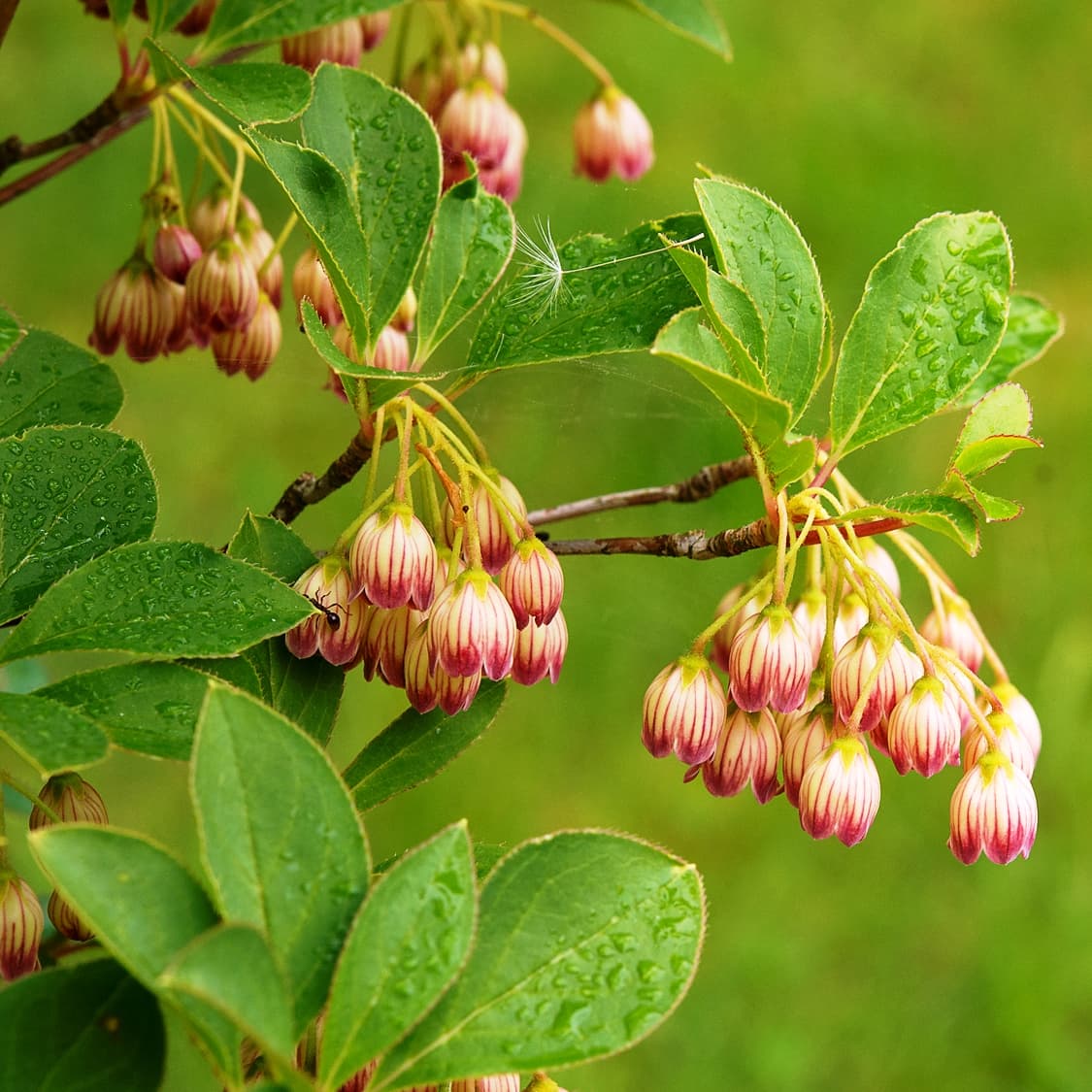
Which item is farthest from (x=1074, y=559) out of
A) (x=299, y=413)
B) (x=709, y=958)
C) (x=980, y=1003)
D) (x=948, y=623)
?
(x=948, y=623)

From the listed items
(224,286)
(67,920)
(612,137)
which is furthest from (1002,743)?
(612,137)

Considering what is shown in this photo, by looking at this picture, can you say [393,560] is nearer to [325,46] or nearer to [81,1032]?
[81,1032]

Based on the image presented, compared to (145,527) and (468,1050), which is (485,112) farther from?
(468,1050)

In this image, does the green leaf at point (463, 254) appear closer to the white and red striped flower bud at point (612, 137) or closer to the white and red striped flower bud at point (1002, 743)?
the white and red striped flower bud at point (1002, 743)

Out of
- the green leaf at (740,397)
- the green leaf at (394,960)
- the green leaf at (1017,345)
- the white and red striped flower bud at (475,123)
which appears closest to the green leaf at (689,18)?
the white and red striped flower bud at (475,123)

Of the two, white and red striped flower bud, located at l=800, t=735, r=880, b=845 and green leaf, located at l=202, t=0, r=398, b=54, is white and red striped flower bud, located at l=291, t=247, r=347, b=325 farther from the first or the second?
white and red striped flower bud, located at l=800, t=735, r=880, b=845

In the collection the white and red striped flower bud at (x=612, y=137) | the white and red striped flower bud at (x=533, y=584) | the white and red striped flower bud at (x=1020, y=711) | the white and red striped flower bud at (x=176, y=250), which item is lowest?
the white and red striped flower bud at (x=1020, y=711)
